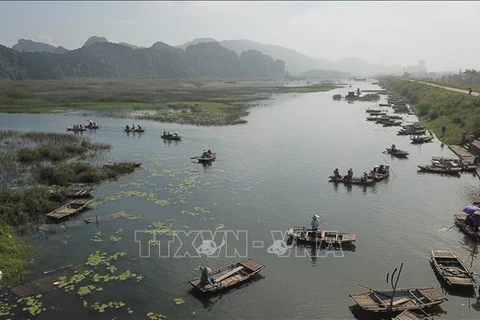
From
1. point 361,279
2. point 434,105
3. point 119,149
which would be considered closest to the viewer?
point 361,279

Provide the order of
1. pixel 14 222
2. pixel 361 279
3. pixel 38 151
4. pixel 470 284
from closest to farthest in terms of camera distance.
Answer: pixel 470 284 < pixel 361 279 < pixel 14 222 < pixel 38 151

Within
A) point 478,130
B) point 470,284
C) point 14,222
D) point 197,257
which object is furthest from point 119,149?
point 478,130

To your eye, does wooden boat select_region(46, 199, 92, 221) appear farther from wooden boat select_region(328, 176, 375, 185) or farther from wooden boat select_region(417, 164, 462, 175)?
wooden boat select_region(417, 164, 462, 175)

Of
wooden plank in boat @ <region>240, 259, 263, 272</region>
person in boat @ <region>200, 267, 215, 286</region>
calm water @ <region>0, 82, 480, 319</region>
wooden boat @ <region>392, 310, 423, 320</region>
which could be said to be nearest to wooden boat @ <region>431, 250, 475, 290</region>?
calm water @ <region>0, 82, 480, 319</region>

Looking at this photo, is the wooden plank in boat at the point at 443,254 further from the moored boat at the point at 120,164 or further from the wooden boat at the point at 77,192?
the moored boat at the point at 120,164

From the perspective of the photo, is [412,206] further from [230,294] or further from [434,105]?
[434,105]

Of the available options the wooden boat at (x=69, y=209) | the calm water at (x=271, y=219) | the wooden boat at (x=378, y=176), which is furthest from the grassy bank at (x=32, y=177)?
the wooden boat at (x=378, y=176)

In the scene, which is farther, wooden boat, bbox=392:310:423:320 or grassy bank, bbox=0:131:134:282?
grassy bank, bbox=0:131:134:282
